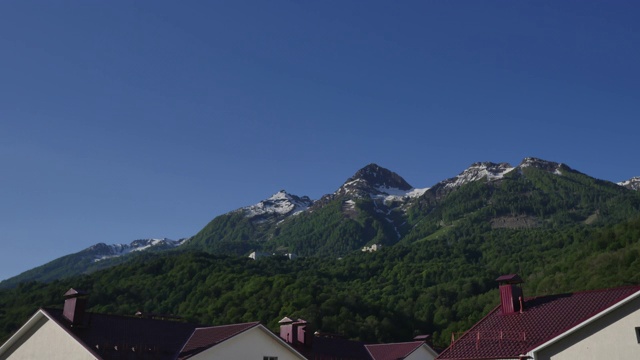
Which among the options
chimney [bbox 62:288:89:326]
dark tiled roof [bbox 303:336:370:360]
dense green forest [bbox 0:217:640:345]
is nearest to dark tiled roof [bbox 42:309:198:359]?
chimney [bbox 62:288:89:326]

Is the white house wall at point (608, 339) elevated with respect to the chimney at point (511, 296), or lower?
lower

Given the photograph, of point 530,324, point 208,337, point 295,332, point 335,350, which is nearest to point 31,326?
point 208,337

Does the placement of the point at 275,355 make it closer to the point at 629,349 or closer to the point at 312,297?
the point at 629,349

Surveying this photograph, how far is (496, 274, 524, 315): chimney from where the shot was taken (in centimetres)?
2956

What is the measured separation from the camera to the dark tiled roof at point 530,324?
25.8m

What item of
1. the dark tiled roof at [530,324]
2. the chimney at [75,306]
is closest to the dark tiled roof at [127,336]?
the chimney at [75,306]

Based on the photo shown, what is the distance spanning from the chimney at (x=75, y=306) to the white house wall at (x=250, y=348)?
21.9 ft

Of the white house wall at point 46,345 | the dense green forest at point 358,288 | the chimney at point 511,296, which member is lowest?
→ the white house wall at point 46,345

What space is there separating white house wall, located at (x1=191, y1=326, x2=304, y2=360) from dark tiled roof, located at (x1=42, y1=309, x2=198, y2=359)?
2.28m

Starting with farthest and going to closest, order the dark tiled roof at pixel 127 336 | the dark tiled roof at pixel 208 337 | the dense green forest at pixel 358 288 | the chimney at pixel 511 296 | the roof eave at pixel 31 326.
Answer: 1. the dense green forest at pixel 358 288
2. the dark tiled roof at pixel 208 337
3. the dark tiled roof at pixel 127 336
4. the roof eave at pixel 31 326
5. the chimney at pixel 511 296

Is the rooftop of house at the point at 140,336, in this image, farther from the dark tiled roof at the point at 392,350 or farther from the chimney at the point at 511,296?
the dark tiled roof at the point at 392,350

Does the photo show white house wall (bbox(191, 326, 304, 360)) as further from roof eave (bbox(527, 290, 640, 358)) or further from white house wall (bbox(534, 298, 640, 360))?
white house wall (bbox(534, 298, 640, 360))

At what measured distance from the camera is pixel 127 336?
32750 mm

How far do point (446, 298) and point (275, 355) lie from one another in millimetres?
89534
